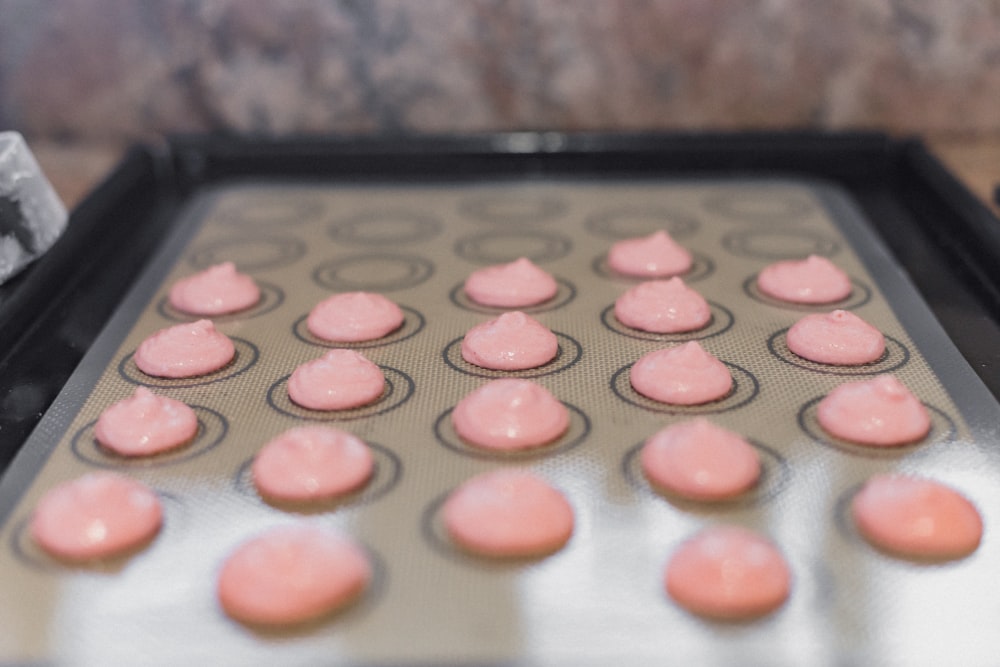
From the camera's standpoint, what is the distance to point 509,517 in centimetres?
74

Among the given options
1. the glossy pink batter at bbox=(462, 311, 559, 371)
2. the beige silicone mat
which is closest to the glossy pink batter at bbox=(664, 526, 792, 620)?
the beige silicone mat

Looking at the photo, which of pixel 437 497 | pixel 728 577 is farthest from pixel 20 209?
pixel 728 577

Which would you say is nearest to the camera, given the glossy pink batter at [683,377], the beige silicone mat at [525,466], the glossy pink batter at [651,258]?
the beige silicone mat at [525,466]

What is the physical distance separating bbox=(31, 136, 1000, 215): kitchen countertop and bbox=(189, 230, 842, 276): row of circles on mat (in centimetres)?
20

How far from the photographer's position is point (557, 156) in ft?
4.86

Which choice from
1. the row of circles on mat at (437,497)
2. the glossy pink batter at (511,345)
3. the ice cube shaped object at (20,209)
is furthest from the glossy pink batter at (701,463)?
the ice cube shaped object at (20,209)

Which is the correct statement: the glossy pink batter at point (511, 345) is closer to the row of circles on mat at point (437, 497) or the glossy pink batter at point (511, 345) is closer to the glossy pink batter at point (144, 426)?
the row of circles on mat at point (437, 497)

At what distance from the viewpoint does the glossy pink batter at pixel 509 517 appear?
0.74 meters

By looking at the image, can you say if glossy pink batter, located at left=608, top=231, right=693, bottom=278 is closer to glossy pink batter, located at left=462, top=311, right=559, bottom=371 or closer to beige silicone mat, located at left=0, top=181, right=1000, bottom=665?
beige silicone mat, located at left=0, top=181, right=1000, bottom=665

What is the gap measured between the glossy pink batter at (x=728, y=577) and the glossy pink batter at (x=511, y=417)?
0.61 ft

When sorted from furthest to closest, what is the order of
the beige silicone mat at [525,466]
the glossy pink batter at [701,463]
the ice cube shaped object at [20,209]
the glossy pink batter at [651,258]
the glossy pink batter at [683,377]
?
the glossy pink batter at [651,258] → the ice cube shaped object at [20,209] → the glossy pink batter at [683,377] → the glossy pink batter at [701,463] → the beige silicone mat at [525,466]

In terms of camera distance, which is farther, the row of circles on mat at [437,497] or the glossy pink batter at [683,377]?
the glossy pink batter at [683,377]

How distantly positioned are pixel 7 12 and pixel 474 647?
49.2 inches

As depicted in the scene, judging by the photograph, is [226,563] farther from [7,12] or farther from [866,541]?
[7,12]
